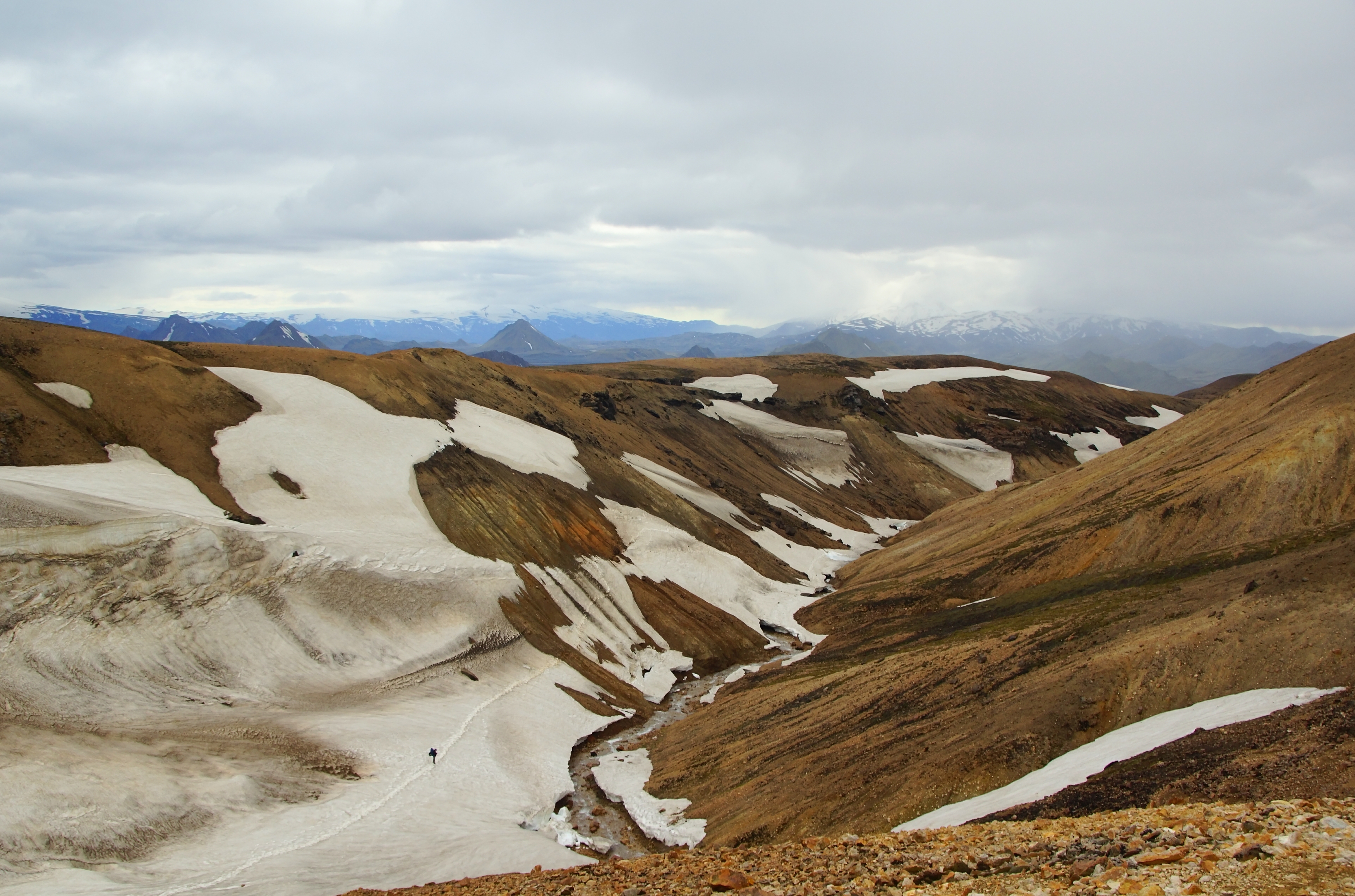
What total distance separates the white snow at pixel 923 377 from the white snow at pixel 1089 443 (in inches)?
1057

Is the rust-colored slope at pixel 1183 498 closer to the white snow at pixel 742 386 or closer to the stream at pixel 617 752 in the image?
the stream at pixel 617 752

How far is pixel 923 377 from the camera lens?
176625mm

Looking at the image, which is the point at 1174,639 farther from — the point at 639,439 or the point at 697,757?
the point at 639,439

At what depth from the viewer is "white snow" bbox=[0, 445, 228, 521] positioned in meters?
37.0

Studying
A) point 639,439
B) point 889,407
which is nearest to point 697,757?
point 639,439

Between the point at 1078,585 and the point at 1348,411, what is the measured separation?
23.5m

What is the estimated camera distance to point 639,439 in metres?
98.0

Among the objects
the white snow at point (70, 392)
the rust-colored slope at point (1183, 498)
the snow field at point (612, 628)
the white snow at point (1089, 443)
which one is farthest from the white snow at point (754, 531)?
the white snow at point (1089, 443)

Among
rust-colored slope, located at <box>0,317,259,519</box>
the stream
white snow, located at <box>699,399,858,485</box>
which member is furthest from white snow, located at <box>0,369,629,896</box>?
white snow, located at <box>699,399,858,485</box>

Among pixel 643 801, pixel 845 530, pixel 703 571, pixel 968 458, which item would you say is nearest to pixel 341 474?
pixel 703 571

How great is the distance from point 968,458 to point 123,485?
5055 inches

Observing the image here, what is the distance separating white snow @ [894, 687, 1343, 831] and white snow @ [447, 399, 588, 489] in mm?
48322

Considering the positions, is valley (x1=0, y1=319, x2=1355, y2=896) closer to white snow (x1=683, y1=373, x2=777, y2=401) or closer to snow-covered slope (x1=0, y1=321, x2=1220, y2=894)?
snow-covered slope (x1=0, y1=321, x2=1220, y2=894)

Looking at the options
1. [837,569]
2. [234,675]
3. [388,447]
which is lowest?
[837,569]
